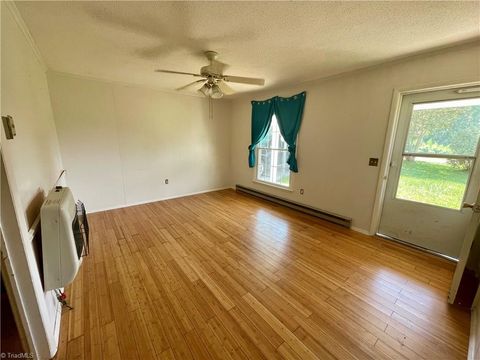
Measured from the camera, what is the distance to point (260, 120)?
412 cm

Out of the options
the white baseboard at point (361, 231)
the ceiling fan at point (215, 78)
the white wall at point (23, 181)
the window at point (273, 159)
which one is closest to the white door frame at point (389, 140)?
the white baseboard at point (361, 231)

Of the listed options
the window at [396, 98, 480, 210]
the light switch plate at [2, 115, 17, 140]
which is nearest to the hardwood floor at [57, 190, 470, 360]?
the window at [396, 98, 480, 210]

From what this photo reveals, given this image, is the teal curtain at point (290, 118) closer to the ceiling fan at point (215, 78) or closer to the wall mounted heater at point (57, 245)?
the ceiling fan at point (215, 78)

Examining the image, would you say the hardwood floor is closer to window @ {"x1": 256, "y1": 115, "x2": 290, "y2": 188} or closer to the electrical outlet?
the electrical outlet

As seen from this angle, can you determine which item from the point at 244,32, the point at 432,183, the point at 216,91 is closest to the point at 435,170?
the point at 432,183

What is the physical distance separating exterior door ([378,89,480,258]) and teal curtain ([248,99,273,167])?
6.95ft

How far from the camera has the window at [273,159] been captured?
13.0 feet

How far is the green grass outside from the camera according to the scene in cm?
214

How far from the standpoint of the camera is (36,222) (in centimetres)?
133

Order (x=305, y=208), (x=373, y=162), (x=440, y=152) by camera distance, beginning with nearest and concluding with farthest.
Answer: (x=440, y=152), (x=373, y=162), (x=305, y=208)

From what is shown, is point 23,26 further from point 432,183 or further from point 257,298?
point 432,183

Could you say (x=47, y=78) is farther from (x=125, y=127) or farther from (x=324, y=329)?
(x=324, y=329)

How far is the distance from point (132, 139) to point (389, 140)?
412 cm

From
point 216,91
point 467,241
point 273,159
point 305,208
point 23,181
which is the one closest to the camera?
point 23,181
